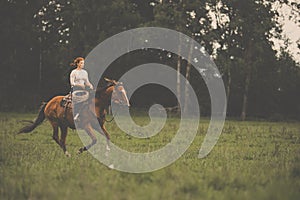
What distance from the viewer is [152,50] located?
169 ft

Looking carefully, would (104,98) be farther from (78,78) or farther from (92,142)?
(92,142)

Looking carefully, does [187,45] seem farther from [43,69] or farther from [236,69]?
[43,69]

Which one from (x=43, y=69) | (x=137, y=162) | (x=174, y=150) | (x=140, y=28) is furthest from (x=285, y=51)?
(x=137, y=162)

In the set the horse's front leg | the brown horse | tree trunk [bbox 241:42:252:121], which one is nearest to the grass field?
the horse's front leg

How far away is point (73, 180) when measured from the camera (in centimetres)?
828

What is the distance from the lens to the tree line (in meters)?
44.6

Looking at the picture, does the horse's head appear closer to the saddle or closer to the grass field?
the saddle

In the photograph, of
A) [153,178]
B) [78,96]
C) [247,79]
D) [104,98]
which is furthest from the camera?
[247,79]

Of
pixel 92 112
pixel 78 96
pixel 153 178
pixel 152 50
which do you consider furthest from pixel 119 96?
pixel 152 50

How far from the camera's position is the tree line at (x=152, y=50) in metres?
44.6

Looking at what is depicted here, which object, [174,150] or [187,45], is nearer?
[174,150]

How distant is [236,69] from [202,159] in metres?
33.7

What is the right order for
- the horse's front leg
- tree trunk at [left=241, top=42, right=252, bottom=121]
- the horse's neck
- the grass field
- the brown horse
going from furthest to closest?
tree trunk at [left=241, top=42, right=252, bottom=121] < the horse's neck < the brown horse < the horse's front leg < the grass field

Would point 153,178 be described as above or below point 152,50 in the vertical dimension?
below
